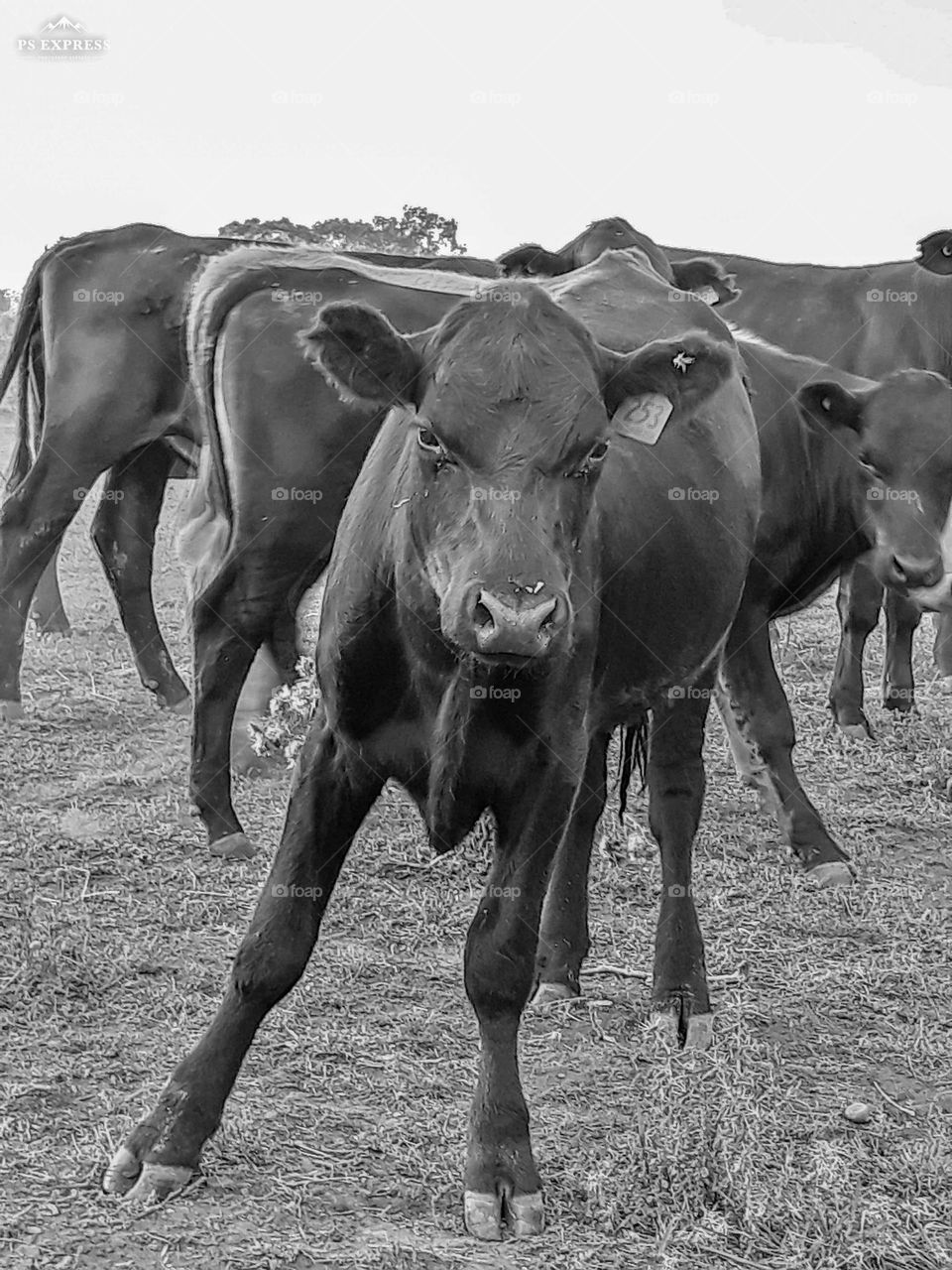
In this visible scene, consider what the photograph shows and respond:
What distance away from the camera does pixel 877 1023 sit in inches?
169

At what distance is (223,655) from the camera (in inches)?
219

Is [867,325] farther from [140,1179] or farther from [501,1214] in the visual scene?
[140,1179]

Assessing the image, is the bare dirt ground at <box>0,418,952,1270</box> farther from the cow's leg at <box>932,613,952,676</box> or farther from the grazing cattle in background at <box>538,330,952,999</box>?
the cow's leg at <box>932,613,952,676</box>

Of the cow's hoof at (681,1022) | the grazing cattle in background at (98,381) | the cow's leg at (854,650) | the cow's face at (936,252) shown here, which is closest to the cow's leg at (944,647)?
the cow's leg at (854,650)

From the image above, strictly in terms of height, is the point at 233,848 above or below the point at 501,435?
below

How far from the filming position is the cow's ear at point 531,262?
624cm

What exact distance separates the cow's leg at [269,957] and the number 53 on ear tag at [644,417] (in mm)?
883

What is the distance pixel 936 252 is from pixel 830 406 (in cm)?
316

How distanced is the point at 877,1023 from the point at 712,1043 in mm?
485

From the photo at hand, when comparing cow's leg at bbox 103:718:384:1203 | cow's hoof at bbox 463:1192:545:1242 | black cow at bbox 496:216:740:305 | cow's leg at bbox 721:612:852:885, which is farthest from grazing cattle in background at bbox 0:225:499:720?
cow's hoof at bbox 463:1192:545:1242

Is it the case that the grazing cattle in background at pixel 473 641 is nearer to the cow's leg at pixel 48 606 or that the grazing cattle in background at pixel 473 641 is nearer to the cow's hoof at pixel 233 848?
the cow's hoof at pixel 233 848

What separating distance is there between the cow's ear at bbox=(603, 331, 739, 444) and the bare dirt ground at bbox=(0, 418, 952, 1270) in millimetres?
1467

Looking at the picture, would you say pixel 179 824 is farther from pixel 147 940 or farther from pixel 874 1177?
pixel 874 1177

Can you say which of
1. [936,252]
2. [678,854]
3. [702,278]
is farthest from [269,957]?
[936,252]
